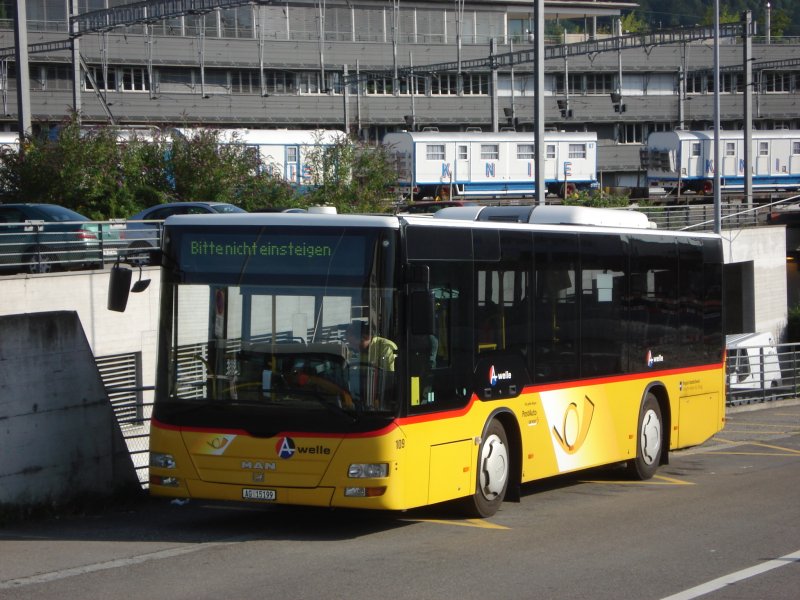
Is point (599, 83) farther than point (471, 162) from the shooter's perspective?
Yes

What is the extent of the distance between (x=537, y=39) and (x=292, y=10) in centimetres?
5838

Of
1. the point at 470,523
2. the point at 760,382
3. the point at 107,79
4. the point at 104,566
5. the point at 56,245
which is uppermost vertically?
the point at 107,79

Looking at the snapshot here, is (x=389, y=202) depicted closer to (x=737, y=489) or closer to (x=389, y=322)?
(x=737, y=489)

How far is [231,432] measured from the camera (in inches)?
424

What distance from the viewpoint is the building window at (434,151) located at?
68.4 meters

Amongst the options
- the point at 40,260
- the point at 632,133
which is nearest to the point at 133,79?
the point at 632,133

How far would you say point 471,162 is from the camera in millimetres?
69688

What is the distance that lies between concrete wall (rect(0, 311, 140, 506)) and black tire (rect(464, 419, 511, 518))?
148 inches

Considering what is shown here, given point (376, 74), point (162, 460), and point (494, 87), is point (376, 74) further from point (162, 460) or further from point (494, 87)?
point (162, 460)

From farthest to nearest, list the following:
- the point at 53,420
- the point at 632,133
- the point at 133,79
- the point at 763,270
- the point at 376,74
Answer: the point at 632,133 < the point at 133,79 < the point at 376,74 < the point at 763,270 < the point at 53,420

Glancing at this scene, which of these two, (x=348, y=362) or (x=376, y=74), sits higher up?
(x=376, y=74)

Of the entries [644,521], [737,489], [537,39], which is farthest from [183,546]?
[537,39]

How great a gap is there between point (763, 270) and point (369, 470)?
40578 mm

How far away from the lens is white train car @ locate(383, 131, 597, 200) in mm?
68062
